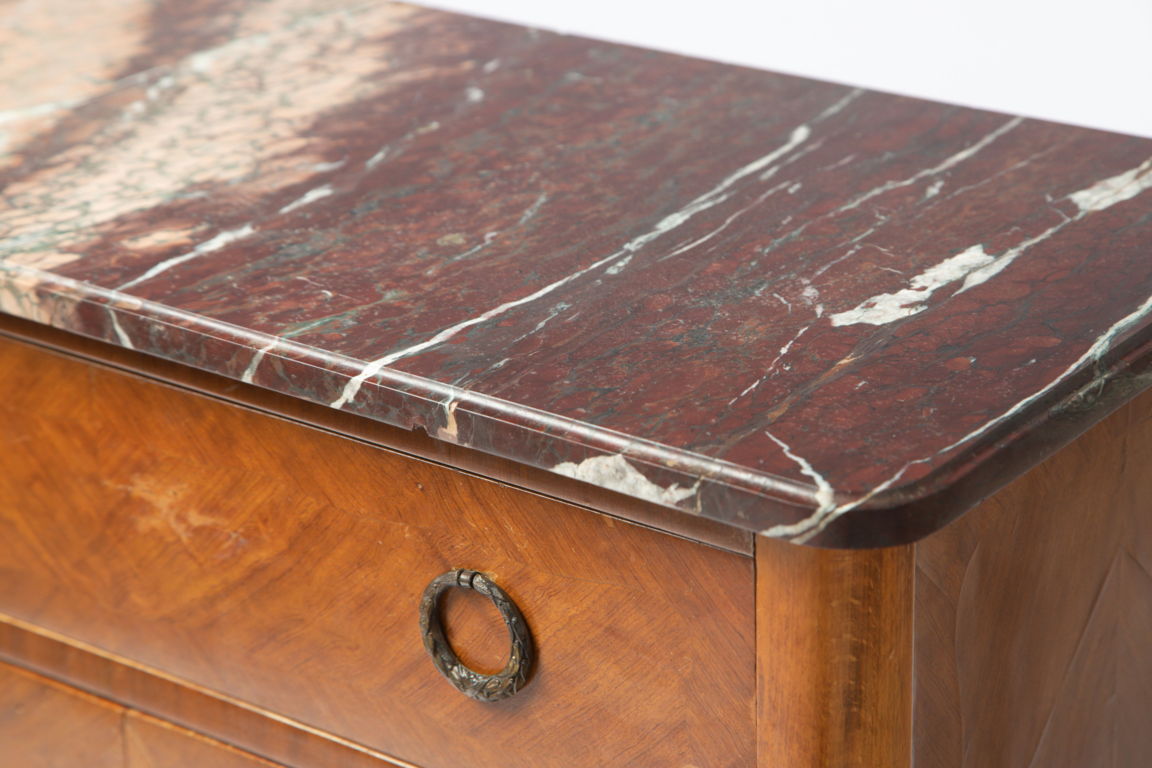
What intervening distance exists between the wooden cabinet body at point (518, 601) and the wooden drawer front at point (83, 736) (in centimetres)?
2

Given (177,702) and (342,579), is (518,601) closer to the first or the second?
(342,579)

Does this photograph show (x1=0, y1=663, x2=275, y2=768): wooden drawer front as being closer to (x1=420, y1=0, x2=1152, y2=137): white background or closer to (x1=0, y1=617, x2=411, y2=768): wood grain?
(x1=0, y1=617, x2=411, y2=768): wood grain

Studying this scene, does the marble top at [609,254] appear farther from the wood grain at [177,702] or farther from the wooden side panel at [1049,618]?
the wood grain at [177,702]

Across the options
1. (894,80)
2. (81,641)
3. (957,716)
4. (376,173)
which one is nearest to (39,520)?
(81,641)

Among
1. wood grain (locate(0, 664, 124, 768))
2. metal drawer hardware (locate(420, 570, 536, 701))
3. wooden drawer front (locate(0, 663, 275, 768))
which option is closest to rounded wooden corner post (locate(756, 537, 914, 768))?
metal drawer hardware (locate(420, 570, 536, 701))

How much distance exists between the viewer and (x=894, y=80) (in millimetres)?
1496

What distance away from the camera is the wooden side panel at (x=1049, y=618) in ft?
2.58

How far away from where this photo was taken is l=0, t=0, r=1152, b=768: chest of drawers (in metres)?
0.75

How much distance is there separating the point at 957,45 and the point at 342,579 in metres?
0.87

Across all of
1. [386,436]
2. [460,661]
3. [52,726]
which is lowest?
[52,726]

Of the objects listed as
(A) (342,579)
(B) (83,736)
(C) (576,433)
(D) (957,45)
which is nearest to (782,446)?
(C) (576,433)

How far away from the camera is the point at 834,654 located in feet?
2.44

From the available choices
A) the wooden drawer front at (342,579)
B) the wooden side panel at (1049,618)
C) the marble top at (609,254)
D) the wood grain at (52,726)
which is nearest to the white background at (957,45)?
the marble top at (609,254)

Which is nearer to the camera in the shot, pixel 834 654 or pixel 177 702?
pixel 834 654
